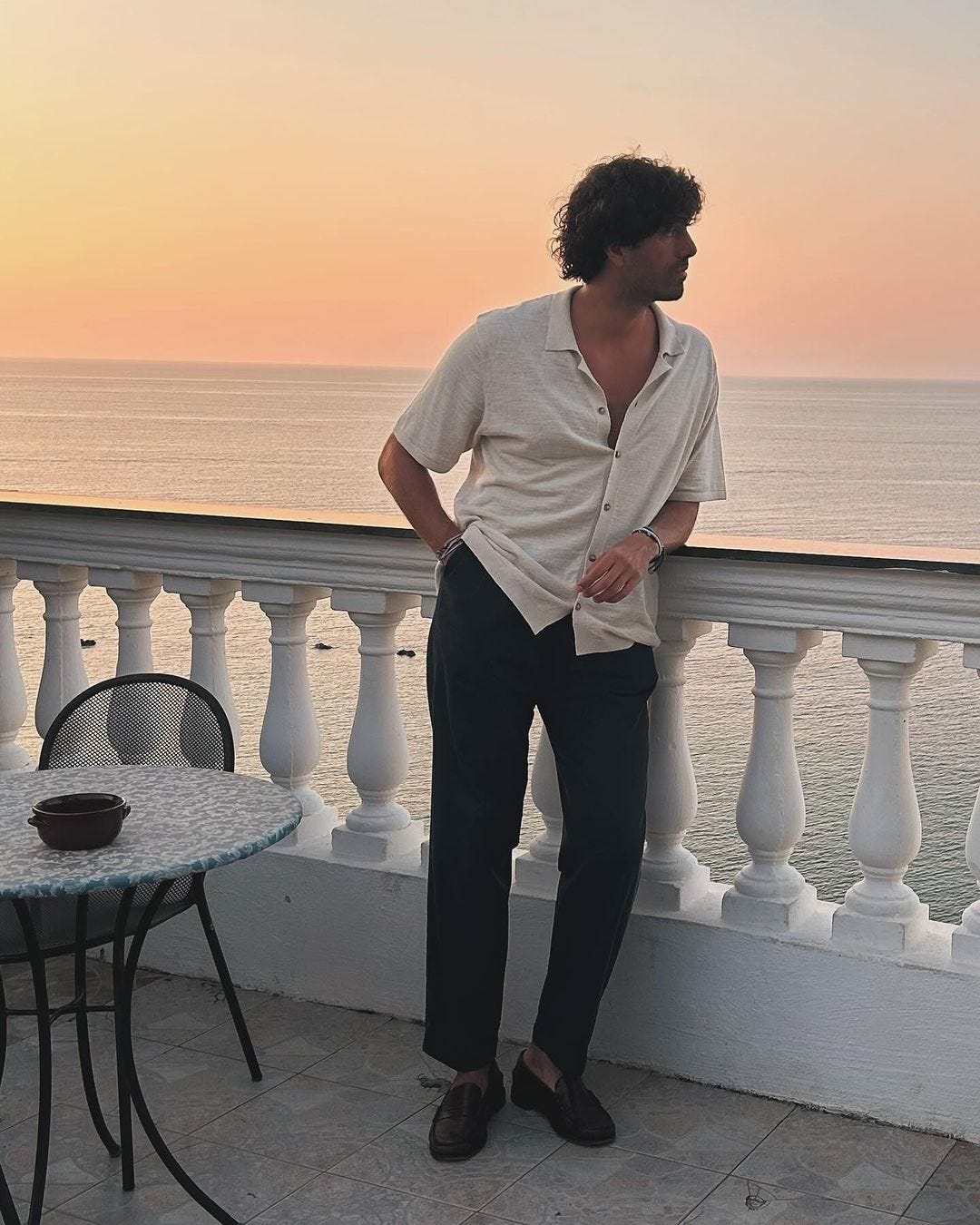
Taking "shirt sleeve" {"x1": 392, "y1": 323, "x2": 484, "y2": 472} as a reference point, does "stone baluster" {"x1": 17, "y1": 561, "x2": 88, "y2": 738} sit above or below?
below

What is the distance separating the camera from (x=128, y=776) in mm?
2627

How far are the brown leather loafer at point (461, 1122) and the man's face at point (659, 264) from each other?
4.74 feet

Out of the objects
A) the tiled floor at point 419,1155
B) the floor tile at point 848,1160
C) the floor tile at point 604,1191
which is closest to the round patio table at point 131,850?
the tiled floor at point 419,1155

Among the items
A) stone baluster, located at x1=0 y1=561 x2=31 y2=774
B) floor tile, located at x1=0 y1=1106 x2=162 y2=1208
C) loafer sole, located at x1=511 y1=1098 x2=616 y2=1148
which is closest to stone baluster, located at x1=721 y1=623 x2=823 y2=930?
loafer sole, located at x1=511 y1=1098 x2=616 y2=1148

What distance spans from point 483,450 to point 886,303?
58.1 metres

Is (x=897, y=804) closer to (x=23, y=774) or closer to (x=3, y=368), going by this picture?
(x=23, y=774)

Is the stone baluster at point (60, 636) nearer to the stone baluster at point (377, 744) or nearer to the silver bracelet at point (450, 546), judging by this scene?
the stone baluster at point (377, 744)

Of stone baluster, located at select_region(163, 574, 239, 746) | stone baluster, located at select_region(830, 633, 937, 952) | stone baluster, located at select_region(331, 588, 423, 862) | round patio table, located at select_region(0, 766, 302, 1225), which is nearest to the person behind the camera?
round patio table, located at select_region(0, 766, 302, 1225)

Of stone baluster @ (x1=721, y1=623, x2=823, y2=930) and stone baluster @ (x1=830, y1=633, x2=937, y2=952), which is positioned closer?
stone baluster @ (x1=830, y1=633, x2=937, y2=952)

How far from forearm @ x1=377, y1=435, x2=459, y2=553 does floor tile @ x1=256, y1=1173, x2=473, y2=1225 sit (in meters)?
1.11

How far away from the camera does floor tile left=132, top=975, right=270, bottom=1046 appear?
3223mm

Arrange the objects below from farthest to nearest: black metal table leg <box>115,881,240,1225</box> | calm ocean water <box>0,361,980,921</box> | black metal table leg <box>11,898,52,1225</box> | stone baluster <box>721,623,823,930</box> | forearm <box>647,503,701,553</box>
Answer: calm ocean water <box>0,361,980,921</box> < stone baluster <box>721,623,823,930</box> < forearm <box>647,503,701,553</box> < black metal table leg <box>115,881,240,1225</box> < black metal table leg <box>11,898,52,1225</box>

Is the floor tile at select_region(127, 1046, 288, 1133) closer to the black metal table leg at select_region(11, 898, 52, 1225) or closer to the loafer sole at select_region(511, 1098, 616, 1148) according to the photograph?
the black metal table leg at select_region(11, 898, 52, 1225)

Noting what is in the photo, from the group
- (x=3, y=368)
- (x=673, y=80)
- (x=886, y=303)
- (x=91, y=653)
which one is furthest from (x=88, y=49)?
(x=3, y=368)
